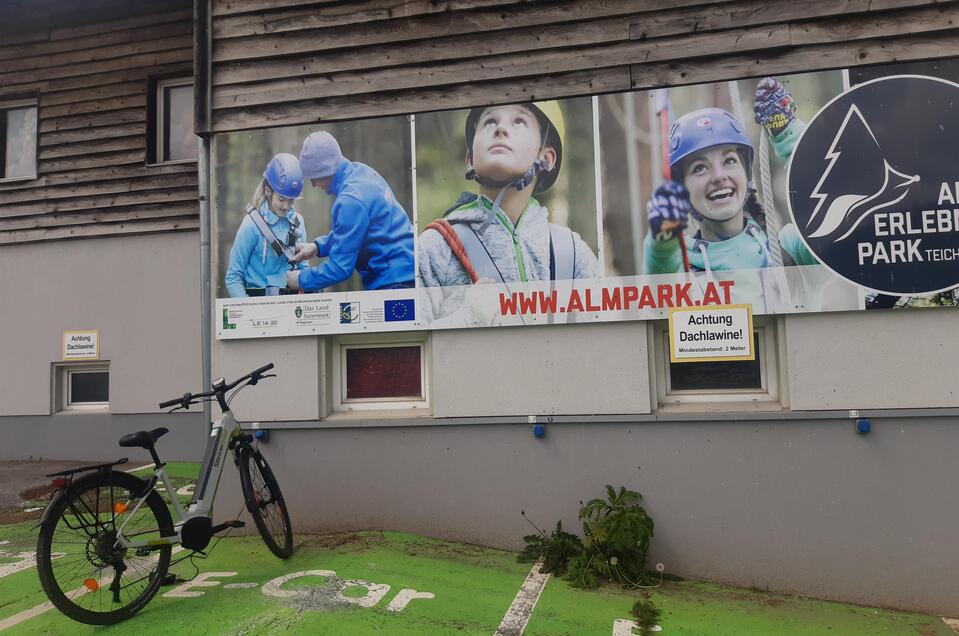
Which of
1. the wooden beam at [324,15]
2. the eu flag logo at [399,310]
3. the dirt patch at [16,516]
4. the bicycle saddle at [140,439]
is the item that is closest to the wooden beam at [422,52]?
the wooden beam at [324,15]

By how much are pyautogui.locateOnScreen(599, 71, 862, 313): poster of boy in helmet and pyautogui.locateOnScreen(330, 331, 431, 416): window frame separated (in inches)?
64.4

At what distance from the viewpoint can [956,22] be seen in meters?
4.15

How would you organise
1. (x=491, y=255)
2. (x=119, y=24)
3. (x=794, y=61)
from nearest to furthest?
(x=794, y=61), (x=491, y=255), (x=119, y=24)

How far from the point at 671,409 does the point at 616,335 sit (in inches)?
26.3

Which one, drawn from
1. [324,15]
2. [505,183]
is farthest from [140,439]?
[324,15]

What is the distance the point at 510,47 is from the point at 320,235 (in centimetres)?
207

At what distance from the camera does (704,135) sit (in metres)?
4.41

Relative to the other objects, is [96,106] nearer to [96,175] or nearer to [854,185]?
[96,175]

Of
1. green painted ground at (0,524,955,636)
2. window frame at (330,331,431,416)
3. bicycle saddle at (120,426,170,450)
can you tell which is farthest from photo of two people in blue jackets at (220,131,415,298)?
green painted ground at (0,524,955,636)

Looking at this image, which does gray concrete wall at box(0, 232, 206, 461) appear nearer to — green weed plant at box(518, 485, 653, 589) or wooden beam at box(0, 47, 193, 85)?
wooden beam at box(0, 47, 193, 85)

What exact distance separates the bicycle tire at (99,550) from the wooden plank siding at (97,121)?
17.0 ft

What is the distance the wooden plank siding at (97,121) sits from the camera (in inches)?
317

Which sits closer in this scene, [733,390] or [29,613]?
[29,613]

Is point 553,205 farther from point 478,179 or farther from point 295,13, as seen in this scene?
point 295,13
